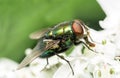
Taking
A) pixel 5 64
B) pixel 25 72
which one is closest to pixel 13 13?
pixel 5 64

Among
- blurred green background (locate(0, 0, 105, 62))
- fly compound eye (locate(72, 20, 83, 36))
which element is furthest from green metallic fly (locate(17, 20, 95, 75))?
blurred green background (locate(0, 0, 105, 62))

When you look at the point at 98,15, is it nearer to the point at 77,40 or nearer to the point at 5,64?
the point at 5,64

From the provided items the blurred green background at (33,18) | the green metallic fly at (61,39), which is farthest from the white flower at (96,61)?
the blurred green background at (33,18)

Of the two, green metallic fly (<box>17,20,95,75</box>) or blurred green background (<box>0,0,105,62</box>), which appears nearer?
green metallic fly (<box>17,20,95,75</box>)

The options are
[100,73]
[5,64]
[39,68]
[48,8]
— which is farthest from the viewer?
[48,8]

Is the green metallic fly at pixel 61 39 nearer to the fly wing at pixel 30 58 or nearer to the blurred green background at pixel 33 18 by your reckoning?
the fly wing at pixel 30 58

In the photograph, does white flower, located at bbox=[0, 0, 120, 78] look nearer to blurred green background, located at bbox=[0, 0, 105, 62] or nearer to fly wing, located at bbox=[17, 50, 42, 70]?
fly wing, located at bbox=[17, 50, 42, 70]

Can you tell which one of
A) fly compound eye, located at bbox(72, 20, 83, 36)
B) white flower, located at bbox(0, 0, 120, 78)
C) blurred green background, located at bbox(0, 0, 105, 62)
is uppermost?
fly compound eye, located at bbox(72, 20, 83, 36)

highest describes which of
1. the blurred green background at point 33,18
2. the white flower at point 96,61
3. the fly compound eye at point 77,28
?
the fly compound eye at point 77,28
